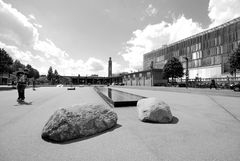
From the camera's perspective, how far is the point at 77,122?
3.15 meters

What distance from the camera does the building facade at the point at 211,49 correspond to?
150 ft

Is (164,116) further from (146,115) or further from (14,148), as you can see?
(14,148)

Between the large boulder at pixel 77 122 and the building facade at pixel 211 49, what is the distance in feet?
148

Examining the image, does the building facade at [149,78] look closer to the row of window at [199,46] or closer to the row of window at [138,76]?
the row of window at [138,76]

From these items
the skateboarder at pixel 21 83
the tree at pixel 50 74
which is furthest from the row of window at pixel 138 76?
the tree at pixel 50 74

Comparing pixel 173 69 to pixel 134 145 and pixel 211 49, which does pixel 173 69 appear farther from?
pixel 134 145

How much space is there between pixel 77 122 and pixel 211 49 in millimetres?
64791

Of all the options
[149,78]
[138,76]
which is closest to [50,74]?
[138,76]

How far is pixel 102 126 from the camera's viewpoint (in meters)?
3.57

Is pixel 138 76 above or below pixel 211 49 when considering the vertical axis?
below

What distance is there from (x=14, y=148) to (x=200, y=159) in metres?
3.71

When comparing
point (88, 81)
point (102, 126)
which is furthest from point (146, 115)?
point (88, 81)

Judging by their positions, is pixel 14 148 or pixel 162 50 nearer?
pixel 14 148

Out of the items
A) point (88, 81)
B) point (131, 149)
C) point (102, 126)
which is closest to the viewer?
point (131, 149)
